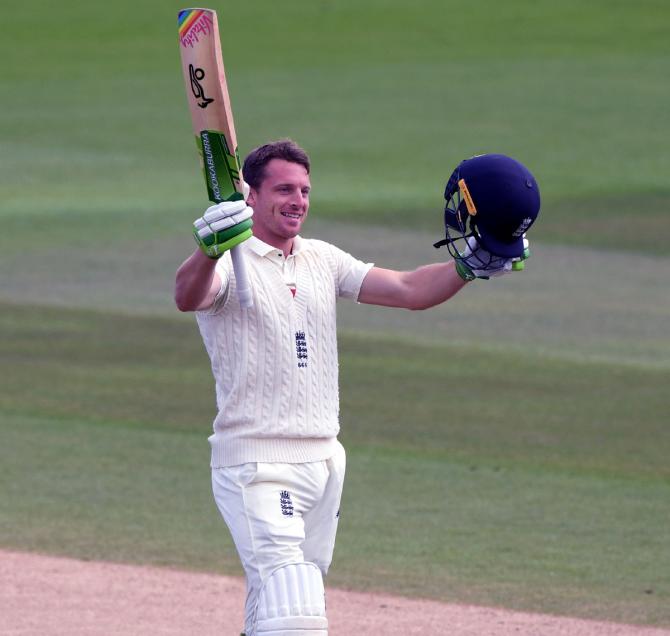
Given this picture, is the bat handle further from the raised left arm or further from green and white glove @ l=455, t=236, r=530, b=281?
green and white glove @ l=455, t=236, r=530, b=281

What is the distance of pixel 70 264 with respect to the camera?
20484 millimetres

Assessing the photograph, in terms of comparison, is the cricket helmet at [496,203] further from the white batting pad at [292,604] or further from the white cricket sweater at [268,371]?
the white batting pad at [292,604]

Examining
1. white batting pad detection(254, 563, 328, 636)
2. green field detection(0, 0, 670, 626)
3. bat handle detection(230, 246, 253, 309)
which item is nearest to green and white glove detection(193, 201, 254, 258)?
bat handle detection(230, 246, 253, 309)

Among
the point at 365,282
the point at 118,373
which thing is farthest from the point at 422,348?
the point at 365,282

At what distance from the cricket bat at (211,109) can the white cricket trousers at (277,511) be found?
2.19 feet

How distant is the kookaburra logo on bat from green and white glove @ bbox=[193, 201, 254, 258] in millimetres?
628

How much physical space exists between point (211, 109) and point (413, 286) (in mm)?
1118

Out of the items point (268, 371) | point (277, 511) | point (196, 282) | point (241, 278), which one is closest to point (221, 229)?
point (196, 282)

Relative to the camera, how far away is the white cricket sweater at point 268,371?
5.87 meters

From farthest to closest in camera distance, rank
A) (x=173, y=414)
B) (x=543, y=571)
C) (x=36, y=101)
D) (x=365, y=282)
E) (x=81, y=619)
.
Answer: (x=36, y=101), (x=173, y=414), (x=543, y=571), (x=81, y=619), (x=365, y=282)

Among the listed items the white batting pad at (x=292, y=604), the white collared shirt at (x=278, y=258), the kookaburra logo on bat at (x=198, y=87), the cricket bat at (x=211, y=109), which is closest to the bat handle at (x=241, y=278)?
the cricket bat at (x=211, y=109)

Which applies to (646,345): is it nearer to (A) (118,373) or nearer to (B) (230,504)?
(A) (118,373)

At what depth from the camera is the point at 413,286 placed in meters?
6.29

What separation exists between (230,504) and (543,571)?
10.3 feet
